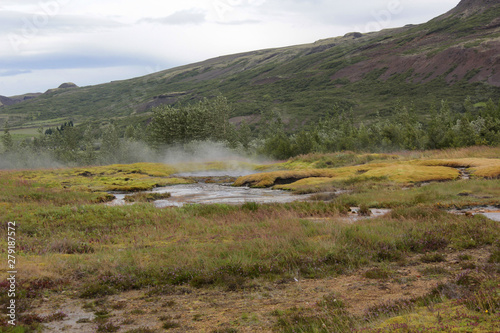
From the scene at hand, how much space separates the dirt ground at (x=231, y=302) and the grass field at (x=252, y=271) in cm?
4

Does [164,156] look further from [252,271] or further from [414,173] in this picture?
[252,271]

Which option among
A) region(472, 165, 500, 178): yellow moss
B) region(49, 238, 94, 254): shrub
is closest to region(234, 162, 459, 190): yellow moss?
region(472, 165, 500, 178): yellow moss

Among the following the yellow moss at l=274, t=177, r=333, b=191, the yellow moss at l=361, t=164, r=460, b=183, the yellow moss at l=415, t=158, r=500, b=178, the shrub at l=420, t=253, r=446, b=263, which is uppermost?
the shrub at l=420, t=253, r=446, b=263

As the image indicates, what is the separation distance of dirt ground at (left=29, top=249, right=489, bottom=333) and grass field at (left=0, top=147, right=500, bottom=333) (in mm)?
42

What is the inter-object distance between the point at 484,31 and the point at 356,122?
11728cm

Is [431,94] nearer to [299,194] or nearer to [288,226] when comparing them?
[299,194]

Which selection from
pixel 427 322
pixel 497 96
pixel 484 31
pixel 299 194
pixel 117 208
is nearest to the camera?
pixel 427 322

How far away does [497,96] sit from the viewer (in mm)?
132750

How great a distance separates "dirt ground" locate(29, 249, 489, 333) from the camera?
7.56 meters

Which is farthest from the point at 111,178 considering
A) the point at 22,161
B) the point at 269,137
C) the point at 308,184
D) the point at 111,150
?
the point at 22,161

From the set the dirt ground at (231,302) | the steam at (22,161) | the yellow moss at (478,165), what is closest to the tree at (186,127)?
the steam at (22,161)

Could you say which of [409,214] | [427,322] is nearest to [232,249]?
[427,322]

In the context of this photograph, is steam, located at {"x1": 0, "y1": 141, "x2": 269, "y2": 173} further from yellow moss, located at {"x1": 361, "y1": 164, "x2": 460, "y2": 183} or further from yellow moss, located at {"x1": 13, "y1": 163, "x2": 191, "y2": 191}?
yellow moss, located at {"x1": 361, "y1": 164, "x2": 460, "y2": 183}

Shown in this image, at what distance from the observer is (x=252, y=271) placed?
34.9 ft
